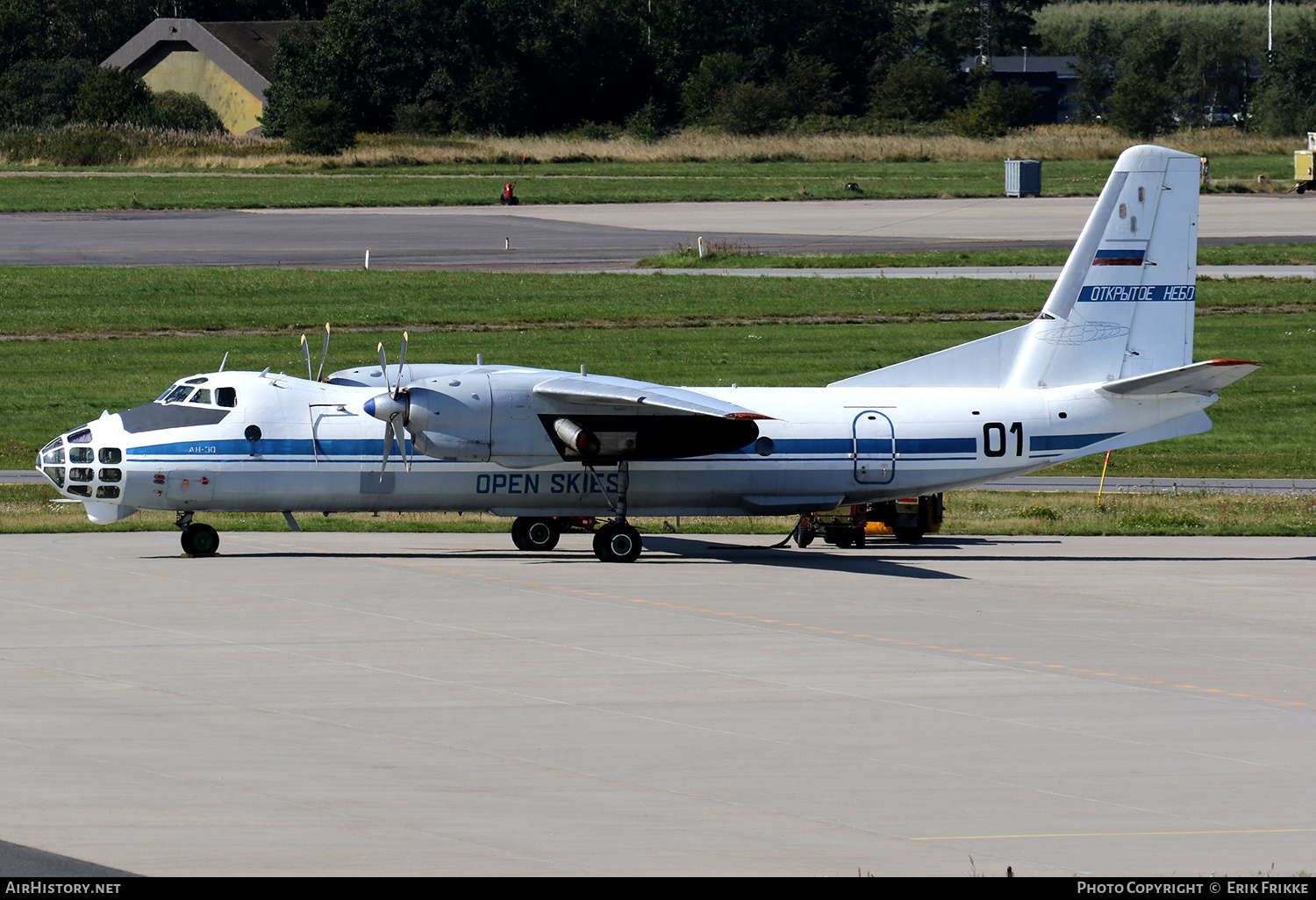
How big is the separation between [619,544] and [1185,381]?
36.5ft

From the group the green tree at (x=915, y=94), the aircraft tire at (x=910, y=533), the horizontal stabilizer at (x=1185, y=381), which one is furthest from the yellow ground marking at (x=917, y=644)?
the green tree at (x=915, y=94)

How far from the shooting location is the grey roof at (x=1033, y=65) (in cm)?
16325

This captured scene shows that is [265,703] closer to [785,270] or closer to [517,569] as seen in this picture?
[517,569]

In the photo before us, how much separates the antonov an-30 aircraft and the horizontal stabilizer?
0.05 meters

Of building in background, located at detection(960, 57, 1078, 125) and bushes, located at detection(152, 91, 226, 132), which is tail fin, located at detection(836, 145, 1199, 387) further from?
building in background, located at detection(960, 57, 1078, 125)

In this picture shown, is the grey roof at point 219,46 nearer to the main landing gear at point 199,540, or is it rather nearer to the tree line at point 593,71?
the tree line at point 593,71

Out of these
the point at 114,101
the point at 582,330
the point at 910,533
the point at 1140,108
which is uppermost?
the point at 114,101

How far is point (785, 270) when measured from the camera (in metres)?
65.6

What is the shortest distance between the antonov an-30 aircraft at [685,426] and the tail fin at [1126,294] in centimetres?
4

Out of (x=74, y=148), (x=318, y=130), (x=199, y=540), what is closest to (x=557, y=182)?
(x=318, y=130)

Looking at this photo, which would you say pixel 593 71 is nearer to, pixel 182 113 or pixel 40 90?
pixel 182 113

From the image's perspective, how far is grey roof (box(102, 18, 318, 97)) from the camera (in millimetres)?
130000

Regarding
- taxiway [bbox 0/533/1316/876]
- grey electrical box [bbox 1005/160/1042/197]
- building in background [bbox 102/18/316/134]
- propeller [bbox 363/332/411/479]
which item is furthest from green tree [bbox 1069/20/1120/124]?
taxiway [bbox 0/533/1316/876]

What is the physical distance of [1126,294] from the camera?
99.5 feet
